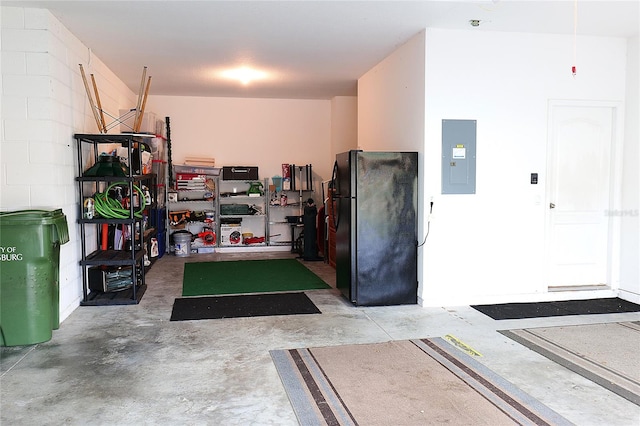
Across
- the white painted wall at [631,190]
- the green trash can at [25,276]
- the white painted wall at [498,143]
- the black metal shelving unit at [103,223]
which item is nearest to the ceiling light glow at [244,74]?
the black metal shelving unit at [103,223]

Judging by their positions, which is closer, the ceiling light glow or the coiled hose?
the coiled hose

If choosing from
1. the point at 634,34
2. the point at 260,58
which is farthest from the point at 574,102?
the point at 260,58

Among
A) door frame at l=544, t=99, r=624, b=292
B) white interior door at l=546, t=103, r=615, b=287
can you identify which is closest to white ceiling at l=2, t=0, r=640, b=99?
door frame at l=544, t=99, r=624, b=292

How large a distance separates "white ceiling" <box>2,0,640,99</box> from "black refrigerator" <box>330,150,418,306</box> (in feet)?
4.12

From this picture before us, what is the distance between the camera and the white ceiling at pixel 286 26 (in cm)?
425

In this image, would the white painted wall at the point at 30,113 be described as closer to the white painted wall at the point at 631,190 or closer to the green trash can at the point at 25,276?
the green trash can at the point at 25,276

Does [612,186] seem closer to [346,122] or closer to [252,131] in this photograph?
[346,122]

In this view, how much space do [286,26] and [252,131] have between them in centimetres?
443

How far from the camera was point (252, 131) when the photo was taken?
29.9 ft

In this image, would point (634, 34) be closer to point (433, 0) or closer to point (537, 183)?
point (537, 183)

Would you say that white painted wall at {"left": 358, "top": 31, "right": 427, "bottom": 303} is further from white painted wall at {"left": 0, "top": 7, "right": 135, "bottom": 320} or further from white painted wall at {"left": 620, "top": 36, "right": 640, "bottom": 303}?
white painted wall at {"left": 0, "top": 7, "right": 135, "bottom": 320}

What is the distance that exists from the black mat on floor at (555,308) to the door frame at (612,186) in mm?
237

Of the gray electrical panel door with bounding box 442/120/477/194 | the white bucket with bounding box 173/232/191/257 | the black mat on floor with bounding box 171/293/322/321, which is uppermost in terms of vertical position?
the gray electrical panel door with bounding box 442/120/477/194

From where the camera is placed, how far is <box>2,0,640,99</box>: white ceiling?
4250mm
